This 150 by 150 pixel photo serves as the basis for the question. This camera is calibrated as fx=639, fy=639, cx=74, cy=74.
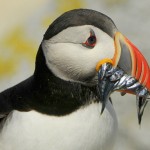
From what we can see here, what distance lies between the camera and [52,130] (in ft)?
11.8

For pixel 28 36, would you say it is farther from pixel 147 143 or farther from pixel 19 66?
pixel 147 143

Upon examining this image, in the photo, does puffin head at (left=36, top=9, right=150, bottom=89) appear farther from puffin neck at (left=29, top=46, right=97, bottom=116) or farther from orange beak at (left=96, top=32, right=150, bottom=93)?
puffin neck at (left=29, top=46, right=97, bottom=116)

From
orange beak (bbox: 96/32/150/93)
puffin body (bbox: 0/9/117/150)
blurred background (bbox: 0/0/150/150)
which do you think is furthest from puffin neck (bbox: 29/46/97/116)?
blurred background (bbox: 0/0/150/150)

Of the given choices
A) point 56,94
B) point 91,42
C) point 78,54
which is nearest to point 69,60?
point 78,54

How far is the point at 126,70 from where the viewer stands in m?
Answer: 3.42

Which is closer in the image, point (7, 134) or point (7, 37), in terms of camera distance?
point (7, 134)

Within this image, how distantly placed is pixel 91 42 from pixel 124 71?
0.83 ft

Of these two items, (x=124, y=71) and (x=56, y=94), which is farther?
(x=56, y=94)

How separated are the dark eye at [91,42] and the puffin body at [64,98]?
0.9 inches

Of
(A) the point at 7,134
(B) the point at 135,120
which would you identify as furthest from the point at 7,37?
(A) the point at 7,134

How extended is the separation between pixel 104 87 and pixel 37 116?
42cm

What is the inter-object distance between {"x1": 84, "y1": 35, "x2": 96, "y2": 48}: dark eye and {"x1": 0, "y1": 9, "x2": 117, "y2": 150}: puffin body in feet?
0.07

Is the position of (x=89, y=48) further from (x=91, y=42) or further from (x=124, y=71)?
(x=124, y=71)

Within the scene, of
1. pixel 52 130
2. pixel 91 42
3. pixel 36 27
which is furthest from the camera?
pixel 36 27
